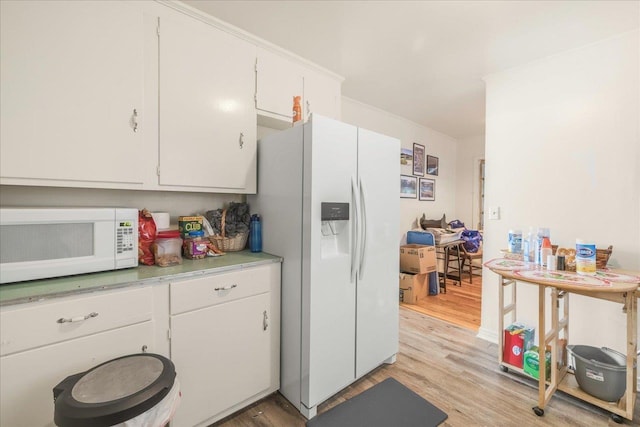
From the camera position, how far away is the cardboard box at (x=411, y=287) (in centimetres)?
355

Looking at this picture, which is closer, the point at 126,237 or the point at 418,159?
the point at 126,237

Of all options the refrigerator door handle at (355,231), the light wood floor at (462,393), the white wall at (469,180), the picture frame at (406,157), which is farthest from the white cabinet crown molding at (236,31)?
the white wall at (469,180)

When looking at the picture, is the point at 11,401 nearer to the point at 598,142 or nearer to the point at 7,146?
the point at 7,146

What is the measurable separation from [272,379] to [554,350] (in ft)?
5.91

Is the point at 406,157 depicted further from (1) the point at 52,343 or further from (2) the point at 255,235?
(1) the point at 52,343

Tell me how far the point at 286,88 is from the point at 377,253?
5.03 feet

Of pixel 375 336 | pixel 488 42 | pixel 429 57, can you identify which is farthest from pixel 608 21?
pixel 375 336

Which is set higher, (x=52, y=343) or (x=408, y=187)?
(x=408, y=187)

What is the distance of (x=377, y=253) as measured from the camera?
203 centimetres

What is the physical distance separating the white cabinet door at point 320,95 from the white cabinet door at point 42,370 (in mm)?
2051

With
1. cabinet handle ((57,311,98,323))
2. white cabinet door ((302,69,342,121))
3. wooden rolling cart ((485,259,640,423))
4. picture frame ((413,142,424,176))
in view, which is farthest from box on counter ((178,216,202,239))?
picture frame ((413,142,424,176))

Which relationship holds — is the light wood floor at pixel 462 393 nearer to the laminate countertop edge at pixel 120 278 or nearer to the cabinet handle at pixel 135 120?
the laminate countertop edge at pixel 120 278

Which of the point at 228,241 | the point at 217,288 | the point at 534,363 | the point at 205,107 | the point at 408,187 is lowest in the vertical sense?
the point at 534,363

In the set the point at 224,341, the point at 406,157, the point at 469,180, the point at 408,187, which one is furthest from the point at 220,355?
the point at 469,180
